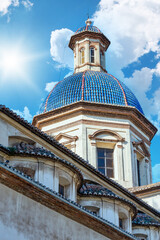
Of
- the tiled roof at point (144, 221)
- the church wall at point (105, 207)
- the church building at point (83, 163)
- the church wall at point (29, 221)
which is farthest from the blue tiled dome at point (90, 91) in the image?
the church wall at point (29, 221)

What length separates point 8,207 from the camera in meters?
16.5

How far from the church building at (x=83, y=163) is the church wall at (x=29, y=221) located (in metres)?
0.03

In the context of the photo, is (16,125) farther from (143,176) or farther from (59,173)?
(143,176)

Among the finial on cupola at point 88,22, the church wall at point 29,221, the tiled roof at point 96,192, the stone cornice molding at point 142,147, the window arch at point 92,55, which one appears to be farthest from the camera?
the finial on cupola at point 88,22

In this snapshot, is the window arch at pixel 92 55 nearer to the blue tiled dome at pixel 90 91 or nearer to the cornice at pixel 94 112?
the blue tiled dome at pixel 90 91

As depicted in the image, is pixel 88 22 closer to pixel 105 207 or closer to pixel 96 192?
pixel 96 192

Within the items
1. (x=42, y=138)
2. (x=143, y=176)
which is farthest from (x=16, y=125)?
(x=143, y=176)

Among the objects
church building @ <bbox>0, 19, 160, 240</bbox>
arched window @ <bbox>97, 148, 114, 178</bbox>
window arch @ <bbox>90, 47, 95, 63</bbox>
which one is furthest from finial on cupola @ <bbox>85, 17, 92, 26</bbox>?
arched window @ <bbox>97, 148, 114, 178</bbox>

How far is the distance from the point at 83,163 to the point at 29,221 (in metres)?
9.85

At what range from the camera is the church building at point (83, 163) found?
17.4 metres

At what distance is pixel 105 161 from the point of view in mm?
34344

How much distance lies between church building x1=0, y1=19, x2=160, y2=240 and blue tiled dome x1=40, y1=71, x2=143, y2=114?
7 centimetres

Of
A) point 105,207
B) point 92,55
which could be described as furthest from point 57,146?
point 92,55

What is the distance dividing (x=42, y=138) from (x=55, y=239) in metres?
7.65
